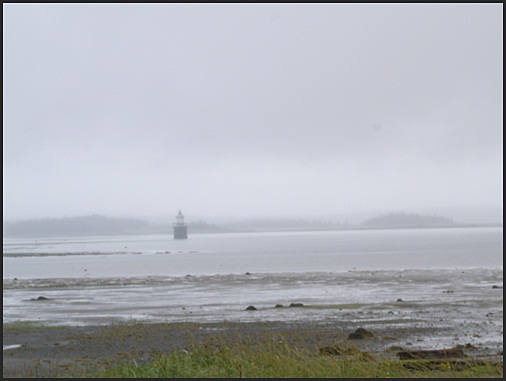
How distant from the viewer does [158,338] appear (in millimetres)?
26359

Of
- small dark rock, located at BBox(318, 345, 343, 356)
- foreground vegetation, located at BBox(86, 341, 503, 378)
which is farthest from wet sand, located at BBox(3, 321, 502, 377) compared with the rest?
foreground vegetation, located at BBox(86, 341, 503, 378)

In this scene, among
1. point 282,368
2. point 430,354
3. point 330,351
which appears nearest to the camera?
point 282,368

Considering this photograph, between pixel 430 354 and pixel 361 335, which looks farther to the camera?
pixel 361 335

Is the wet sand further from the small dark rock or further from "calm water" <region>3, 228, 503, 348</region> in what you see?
the small dark rock

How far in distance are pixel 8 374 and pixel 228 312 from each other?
59.0 ft

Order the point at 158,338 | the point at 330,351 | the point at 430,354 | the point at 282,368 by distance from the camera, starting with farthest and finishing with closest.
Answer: the point at 158,338, the point at 430,354, the point at 330,351, the point at 282,368

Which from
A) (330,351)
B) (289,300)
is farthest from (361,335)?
(289,300)

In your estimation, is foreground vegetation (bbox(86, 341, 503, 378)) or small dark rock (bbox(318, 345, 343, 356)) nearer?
foreground vegetation (bbox(86, 341, 503, 378))

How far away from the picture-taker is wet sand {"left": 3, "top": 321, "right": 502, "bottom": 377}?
71.3 feet

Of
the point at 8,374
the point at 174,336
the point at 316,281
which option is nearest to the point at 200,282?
the point at 316,281

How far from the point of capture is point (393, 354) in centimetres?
1911

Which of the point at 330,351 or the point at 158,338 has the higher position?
the point at 330,351

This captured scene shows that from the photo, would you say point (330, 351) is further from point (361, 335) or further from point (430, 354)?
point (361, 335)

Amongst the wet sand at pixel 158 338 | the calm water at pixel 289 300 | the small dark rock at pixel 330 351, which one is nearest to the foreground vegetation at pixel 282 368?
the small dark rock at pixel 330 351
